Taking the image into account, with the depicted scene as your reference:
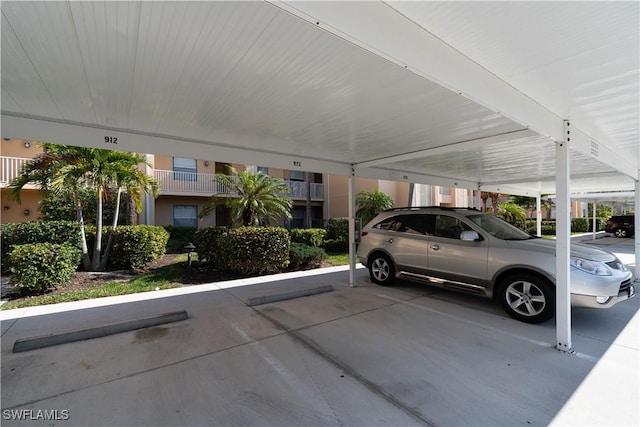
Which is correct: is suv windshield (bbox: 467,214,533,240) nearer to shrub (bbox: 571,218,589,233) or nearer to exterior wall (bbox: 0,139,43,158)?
exterior wall (bbox: 0,139,43,158)

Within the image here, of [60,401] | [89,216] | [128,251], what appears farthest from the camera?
[89,216]

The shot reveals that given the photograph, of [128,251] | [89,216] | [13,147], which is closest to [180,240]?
[89,216]

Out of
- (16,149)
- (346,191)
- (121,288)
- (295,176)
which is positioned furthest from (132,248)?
(346,191)

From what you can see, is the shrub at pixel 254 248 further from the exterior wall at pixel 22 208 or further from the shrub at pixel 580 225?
the shrub at pixel 580 225

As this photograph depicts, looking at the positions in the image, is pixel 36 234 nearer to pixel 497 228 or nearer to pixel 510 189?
pixel 497 228

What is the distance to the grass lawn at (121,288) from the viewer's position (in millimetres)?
5789

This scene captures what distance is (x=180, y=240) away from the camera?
41.9 feet

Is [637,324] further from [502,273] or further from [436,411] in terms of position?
[436,411]

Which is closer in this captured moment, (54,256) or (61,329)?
(61,329)

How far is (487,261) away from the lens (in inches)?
197

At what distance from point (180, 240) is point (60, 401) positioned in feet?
35.3

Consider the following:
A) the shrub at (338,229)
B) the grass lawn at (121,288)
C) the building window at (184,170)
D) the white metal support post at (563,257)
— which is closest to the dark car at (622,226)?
the shrub at (338,229)

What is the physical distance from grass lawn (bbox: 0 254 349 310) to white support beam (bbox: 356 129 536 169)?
18.5 feet

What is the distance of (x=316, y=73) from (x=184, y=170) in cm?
1432
